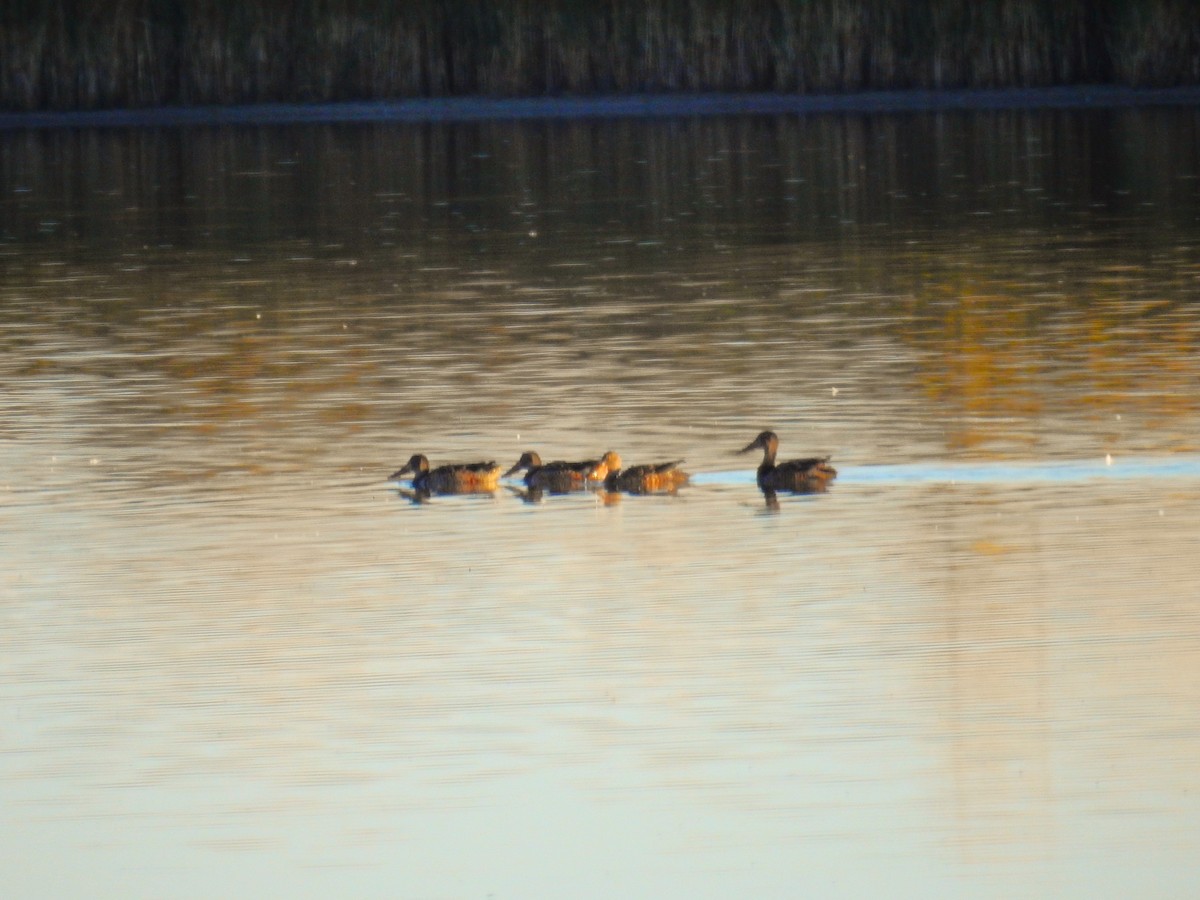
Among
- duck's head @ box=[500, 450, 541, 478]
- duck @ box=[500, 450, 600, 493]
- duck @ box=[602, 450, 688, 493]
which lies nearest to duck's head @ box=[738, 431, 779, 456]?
duck @ box=[602, 450, 688, 493]

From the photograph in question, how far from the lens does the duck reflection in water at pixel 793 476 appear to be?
13.7 metres

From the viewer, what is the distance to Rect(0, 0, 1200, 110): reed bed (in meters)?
47.6

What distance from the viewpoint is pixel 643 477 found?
13.9 m

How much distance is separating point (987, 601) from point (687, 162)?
Answer: 94.4 feet

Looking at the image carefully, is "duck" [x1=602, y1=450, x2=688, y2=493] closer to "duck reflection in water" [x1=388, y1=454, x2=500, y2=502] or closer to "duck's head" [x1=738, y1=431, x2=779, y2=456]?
"duck's head" [x1=738, y1=431, x2=779, y2=456]

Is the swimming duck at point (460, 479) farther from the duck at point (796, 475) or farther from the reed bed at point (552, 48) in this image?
the reed bed at point (552, 48)

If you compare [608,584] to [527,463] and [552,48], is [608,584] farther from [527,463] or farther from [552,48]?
[552,48]

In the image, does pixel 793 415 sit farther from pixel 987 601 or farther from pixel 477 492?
pixel 987 601

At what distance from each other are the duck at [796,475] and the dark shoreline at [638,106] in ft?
114

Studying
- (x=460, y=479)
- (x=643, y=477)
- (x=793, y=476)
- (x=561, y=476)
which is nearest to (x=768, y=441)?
(x=793, y=476)

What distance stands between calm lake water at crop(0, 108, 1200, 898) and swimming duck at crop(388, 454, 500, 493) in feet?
0.52

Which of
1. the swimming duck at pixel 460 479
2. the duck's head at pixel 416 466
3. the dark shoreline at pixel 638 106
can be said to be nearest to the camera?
the swimming duck at pixel 460 479

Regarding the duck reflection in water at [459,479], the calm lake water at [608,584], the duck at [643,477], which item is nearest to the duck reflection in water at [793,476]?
the calm lake water at [608,584]

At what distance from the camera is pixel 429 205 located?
34250mm
